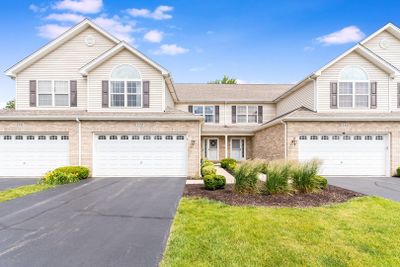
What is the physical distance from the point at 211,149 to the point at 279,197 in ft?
44.8

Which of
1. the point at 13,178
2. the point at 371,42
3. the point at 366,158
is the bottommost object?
the point at 13,178

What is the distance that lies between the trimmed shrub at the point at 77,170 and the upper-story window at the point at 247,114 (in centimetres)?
1385

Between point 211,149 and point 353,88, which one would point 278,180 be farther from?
point 211,149

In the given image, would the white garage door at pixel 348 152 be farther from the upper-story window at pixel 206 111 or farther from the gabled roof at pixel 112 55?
the gabled roof at pixel 112 55

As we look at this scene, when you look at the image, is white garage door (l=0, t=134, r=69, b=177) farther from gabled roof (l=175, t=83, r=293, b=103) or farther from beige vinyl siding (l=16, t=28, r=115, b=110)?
gabled roof (l=175, t=83, r=293, b=103)

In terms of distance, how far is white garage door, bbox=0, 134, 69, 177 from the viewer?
45.9 feet

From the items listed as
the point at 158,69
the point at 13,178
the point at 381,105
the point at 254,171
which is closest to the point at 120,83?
the point at 158,69

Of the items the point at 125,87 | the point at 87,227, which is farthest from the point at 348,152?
the point at 87,227

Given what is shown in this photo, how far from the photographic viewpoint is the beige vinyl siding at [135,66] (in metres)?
14.7

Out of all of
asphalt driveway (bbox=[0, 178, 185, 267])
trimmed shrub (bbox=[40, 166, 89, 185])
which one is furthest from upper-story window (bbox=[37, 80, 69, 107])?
asphalt driveway (bbox=[0, 178, 185, 267])

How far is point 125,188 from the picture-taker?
1069 cm

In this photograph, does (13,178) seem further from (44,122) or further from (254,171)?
(254,171)

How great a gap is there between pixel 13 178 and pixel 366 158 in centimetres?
2045

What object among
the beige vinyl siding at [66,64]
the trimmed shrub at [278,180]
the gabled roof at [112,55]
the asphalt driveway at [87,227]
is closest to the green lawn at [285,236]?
the asphalt driveway at [87,227]
